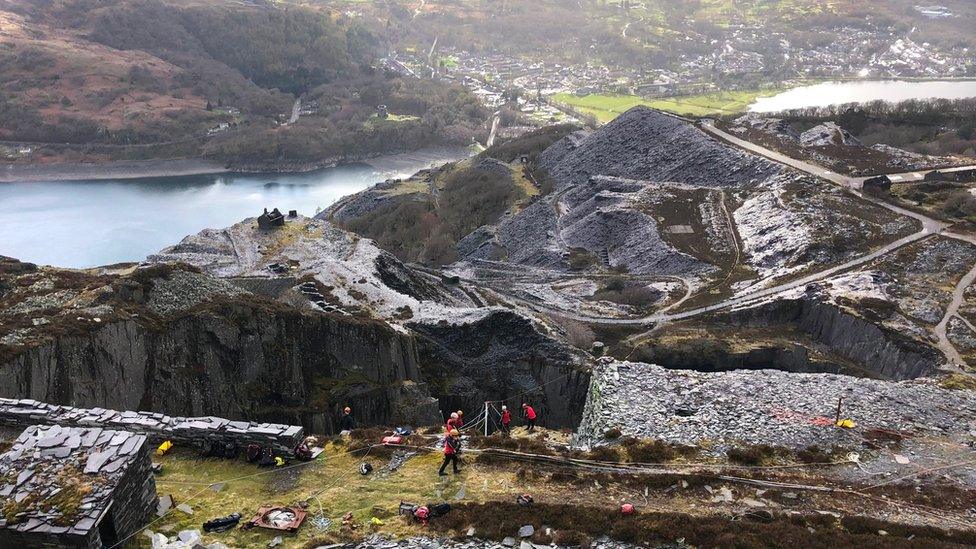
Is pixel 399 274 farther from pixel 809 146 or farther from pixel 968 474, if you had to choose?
pixel 809 146

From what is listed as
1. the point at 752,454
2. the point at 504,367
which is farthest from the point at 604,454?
the point at 504,367

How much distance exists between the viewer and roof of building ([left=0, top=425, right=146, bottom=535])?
16.0m

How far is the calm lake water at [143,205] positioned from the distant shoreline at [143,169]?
1.14 metres

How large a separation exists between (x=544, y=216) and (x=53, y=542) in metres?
71.6

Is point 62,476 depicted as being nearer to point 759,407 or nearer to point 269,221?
point 759,407

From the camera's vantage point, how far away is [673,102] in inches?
7175

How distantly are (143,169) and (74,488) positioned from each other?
147739 millimetres

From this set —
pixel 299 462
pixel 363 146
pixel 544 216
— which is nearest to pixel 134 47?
pixel 363 146

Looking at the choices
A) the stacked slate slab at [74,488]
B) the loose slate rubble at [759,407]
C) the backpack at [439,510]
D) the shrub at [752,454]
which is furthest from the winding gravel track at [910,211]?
the stacked slate slab at [74,488]

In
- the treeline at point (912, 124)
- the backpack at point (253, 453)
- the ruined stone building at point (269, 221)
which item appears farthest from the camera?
the treeline at point (912, 124)

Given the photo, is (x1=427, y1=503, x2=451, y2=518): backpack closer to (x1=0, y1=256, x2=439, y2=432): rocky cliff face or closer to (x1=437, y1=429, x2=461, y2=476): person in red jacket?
(x1=437, y1=429, x2=461, y2=476): person in red jacket

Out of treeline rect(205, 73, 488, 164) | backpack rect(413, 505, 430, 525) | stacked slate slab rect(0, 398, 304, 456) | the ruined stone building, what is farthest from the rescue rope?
treeline rect(205, 73, 488, 164)

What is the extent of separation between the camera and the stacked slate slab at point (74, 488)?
52.2 ft

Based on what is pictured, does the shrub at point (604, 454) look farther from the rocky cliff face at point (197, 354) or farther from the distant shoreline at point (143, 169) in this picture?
the distant shoreline at point (143, 169)
